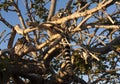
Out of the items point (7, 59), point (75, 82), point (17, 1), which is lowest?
point (75, 82)

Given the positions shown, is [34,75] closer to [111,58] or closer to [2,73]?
[2,73]

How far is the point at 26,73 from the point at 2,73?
857 mm

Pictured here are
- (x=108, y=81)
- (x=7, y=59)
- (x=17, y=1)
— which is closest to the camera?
(x=7, y=59)

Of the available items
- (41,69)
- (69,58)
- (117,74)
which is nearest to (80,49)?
(69,58)

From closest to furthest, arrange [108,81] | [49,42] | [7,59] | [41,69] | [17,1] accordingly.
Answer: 1. [49,42]
2. [7,59]
3. [41,69]
4. [17,1]
5. [108,81]

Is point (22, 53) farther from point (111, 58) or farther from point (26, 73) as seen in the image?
point (111, 58)

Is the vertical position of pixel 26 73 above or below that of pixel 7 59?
below

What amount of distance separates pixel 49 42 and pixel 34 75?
1.78 m

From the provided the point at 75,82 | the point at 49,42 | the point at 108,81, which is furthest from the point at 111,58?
the point at 49,42

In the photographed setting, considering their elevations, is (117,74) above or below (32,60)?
below

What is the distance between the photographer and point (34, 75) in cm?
953

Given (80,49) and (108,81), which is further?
(108,81)

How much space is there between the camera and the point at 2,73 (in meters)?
8.88

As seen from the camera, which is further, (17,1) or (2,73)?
(17,1)
